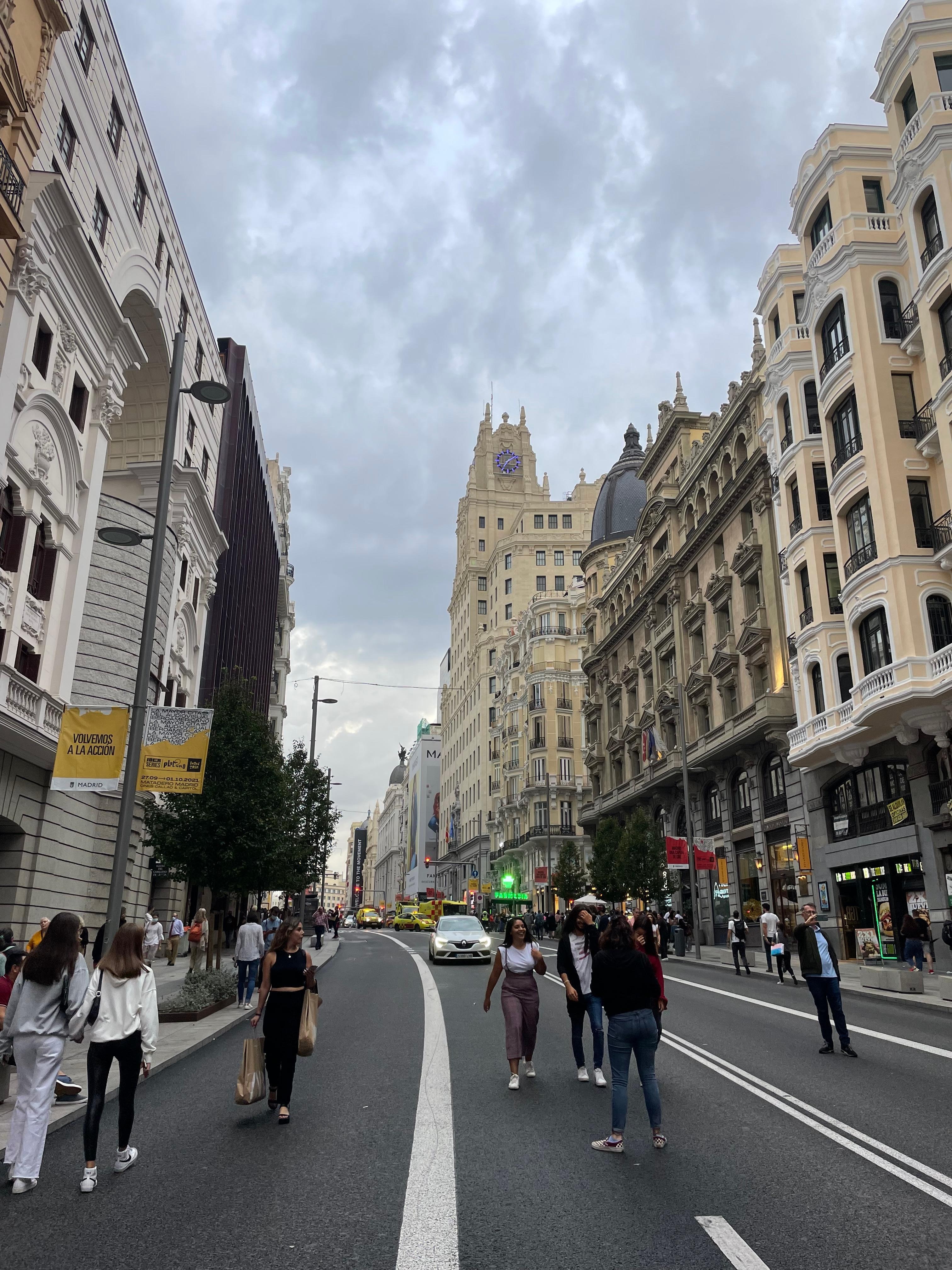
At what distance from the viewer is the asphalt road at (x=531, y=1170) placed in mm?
5117

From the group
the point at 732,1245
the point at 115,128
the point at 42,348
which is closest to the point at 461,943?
the point at 42,348

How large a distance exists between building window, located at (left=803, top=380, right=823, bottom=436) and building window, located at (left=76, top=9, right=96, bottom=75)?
24601 millimetres

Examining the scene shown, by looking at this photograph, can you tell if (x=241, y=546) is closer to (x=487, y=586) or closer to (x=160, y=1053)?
(x=160, y=1053)

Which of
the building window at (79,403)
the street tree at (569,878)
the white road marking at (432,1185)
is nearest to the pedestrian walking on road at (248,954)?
A: the white road marking at (432,1185)

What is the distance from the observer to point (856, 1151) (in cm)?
704

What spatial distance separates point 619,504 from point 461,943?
48162 mm

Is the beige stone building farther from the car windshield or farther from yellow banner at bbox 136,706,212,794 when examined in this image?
yellow banner at bbox 136,706,212,794

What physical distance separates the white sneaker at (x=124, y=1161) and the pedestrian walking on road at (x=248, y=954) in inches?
399

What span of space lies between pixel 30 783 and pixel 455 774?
105 m

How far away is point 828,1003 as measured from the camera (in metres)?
11.9

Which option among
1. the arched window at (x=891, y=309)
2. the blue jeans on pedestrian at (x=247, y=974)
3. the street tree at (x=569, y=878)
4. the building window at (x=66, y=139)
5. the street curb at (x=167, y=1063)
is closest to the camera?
the street curb at (x=167, y=1063)

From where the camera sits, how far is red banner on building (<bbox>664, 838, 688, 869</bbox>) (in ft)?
116

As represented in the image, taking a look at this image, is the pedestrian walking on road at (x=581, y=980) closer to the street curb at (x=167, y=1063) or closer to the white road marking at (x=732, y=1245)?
the white road marking at (x=732, y=1245)

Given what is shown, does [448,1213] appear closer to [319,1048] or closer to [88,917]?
[319,1048]
